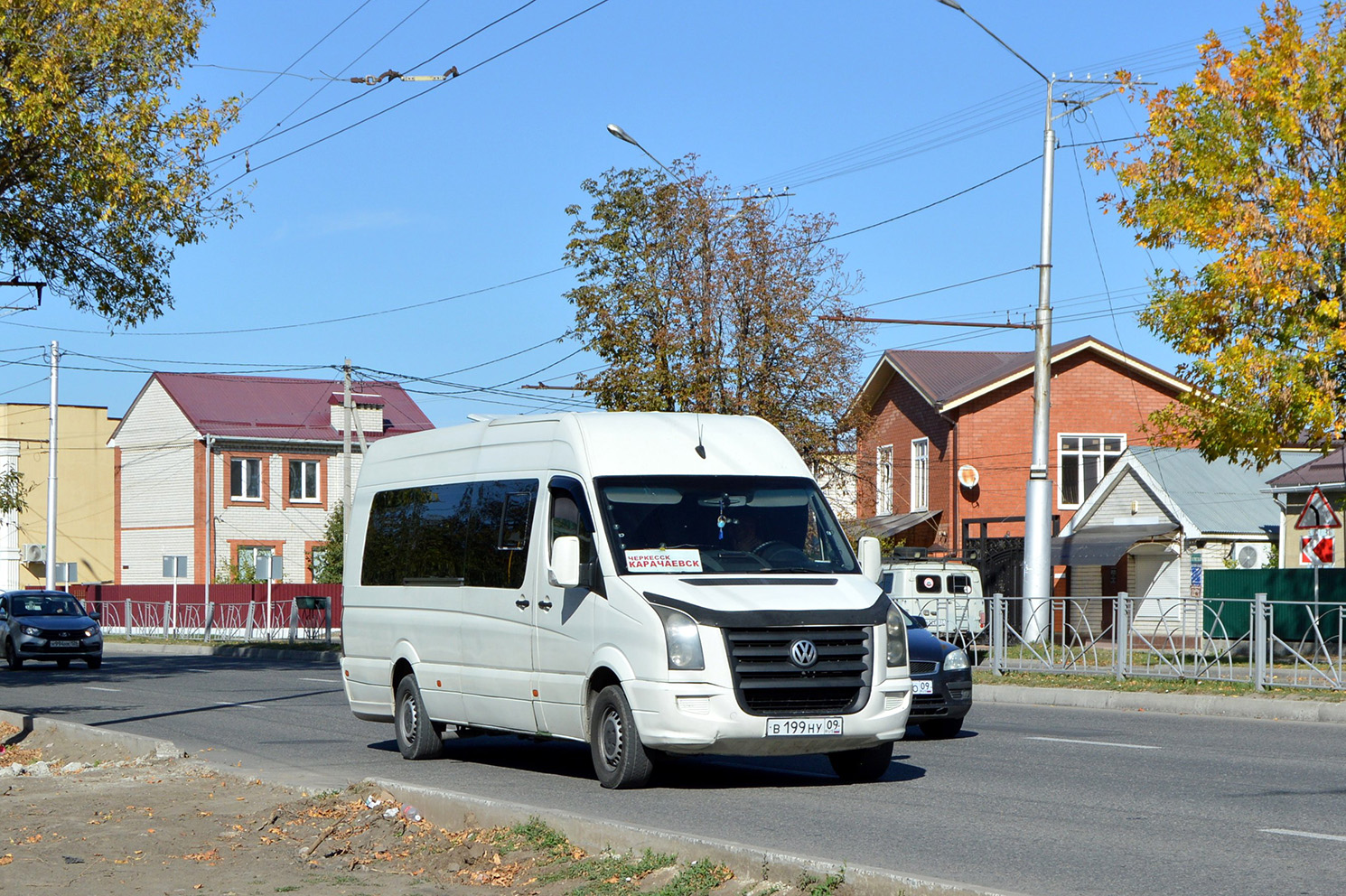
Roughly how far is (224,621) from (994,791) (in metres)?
38.6

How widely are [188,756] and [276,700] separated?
803cm

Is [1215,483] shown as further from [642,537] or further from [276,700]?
[642,537]

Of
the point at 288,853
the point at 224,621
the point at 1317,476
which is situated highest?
the point at 1317,476

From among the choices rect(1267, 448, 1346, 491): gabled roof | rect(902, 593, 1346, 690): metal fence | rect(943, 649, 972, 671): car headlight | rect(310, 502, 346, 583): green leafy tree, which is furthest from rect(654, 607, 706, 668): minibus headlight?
rect(310, 502, 346, 583): green leafy tree

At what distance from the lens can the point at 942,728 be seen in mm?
15656

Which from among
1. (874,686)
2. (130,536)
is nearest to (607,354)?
(874,686)

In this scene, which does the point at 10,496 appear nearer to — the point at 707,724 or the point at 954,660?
the point at 954,660

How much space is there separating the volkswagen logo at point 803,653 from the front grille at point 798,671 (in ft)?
0.08

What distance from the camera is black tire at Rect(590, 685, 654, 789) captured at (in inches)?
420

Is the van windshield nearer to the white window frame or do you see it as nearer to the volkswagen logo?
the volkswagen logo

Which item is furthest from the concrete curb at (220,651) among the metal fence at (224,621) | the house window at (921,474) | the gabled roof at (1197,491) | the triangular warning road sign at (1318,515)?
the gabled roof at (1197,491)

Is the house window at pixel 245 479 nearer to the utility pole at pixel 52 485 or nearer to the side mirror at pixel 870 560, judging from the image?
the utility pole at pixel 52 485

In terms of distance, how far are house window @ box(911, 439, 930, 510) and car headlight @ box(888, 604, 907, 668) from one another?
125 ft

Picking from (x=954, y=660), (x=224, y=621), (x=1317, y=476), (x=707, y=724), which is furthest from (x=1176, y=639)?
(x=224, y=621)
